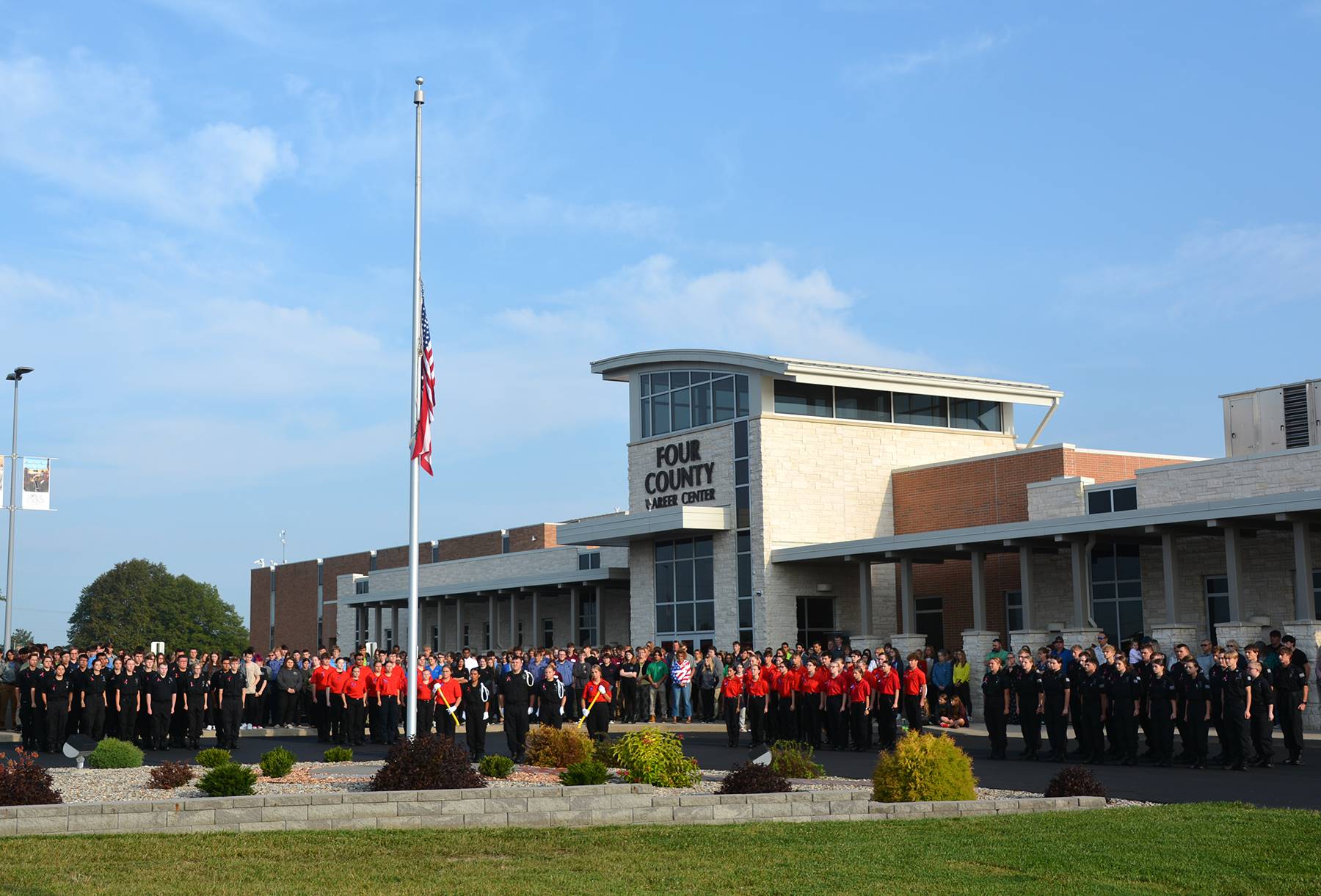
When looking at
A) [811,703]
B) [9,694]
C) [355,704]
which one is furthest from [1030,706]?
[9,694]

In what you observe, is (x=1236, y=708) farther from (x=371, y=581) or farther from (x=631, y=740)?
A: (x=371, y=581)

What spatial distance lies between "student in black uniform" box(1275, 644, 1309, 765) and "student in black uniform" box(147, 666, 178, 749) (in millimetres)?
17004

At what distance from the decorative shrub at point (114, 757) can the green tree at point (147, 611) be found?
84.7 m

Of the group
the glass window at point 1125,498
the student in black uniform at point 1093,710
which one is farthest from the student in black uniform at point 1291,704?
the glass window at point 1125,498

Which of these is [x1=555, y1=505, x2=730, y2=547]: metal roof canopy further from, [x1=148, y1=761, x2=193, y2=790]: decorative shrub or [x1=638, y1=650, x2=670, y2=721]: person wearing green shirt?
[x1=148, y1=761, x2=193, y2=790]: decorative shrub

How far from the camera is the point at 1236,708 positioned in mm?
18719

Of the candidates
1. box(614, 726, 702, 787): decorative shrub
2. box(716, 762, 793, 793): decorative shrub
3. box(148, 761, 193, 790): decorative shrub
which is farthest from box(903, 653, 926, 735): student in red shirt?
box(148, 761, 193, 790): decorative shrub

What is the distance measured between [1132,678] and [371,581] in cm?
3991

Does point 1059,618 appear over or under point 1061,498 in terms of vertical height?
under

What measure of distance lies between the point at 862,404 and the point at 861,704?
16459 millimetres

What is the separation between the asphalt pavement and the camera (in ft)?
51.4

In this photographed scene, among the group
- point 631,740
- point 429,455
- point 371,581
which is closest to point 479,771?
point 631,740

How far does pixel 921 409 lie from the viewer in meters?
39.4

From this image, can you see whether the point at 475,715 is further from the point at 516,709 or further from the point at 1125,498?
the point at 1125,498
